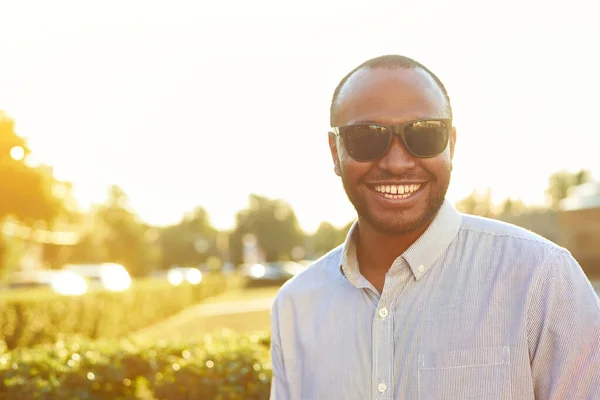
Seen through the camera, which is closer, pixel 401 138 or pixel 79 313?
pixel 401 138

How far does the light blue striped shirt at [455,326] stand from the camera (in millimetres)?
2035

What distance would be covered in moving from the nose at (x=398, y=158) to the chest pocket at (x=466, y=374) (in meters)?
0.60

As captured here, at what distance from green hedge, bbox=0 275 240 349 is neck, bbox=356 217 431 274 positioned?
10991 millimetres

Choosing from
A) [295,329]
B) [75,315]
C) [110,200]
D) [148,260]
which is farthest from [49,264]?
[295,329]

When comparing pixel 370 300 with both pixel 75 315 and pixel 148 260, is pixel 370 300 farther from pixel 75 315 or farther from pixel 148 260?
pixel 148 260

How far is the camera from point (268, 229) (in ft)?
303

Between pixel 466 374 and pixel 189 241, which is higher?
pixel 466 374

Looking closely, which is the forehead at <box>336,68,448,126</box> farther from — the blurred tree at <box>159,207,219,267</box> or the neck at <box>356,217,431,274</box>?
the blurred tree at <box>159,207,219,267</box>

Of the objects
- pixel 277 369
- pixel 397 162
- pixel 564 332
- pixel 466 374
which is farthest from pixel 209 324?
pixel 564 332

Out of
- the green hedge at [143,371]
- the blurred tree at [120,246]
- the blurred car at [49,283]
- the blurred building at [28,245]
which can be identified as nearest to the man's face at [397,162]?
the green hedge at [143,371]

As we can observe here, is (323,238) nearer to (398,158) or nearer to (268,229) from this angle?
(268,229)

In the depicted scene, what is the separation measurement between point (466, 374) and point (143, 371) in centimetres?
471

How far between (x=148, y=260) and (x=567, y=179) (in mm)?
54744

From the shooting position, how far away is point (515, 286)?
84.1 inches
